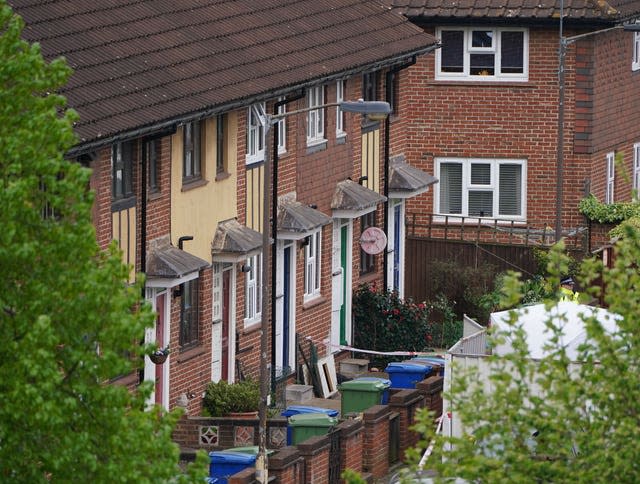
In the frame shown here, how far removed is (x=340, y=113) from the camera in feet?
130

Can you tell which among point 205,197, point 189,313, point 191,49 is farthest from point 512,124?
point 189,313

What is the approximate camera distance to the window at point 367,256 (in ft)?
135

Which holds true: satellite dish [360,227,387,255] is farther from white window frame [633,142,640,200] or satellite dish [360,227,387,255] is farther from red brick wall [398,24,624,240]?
white window frame [633,142,640,200]

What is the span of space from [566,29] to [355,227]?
9.81 meters

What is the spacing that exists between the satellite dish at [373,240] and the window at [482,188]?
963 centimetres

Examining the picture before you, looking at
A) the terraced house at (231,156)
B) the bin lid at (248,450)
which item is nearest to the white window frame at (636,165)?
the terraced house at (231,156)

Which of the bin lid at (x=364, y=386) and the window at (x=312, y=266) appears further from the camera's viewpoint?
the window at (x=312, y=266)

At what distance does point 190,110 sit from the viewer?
31156 millimetres

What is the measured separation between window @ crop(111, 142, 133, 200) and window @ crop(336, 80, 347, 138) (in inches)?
342

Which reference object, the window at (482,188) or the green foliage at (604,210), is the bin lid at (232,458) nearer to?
the green foliage at (604,210)

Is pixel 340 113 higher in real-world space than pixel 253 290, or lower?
higher

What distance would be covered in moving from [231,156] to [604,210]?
15.2 meters

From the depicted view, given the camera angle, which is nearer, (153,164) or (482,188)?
(153,164)

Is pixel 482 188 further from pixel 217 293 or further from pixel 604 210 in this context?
pixel 217 293
